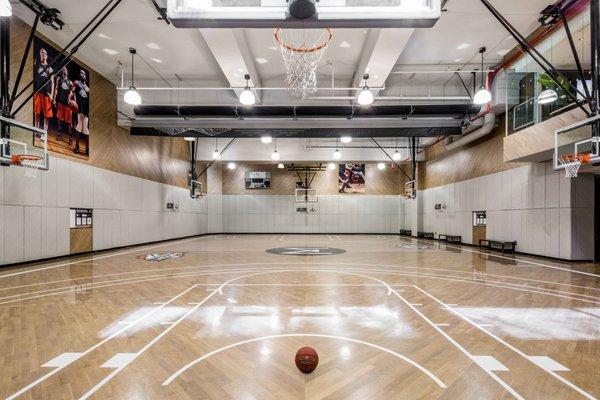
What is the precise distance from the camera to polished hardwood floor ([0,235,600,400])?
269cm

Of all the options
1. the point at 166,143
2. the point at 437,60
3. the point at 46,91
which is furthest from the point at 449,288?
the point at 166,143

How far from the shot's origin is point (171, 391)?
2.60 meters

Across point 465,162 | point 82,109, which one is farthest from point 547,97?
point 82,109

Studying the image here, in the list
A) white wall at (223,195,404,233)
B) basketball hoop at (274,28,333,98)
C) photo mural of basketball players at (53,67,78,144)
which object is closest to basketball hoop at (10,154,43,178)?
photo mural of basketball players at (53,67,78,144)

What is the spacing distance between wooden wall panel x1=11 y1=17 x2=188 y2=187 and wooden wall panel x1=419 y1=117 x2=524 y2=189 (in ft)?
48.4

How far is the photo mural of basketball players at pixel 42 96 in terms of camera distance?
8391 mm

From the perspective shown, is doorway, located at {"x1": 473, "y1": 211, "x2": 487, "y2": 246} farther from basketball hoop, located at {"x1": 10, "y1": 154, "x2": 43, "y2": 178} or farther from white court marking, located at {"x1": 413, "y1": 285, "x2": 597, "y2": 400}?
basketball hoop, located at {"x1": 10, "y1": 154, "x2": 43, "y2": 178}

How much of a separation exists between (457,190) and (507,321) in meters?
12.1

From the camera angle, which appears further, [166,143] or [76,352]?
[166,143]

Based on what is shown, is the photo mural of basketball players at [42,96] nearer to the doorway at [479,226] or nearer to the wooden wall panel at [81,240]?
the wooden wall panel at [81,240]

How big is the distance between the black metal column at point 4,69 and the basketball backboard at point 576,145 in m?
12.0

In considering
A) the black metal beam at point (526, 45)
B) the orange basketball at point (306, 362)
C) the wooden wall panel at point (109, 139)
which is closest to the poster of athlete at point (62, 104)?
the wooden wall panel at point (109, 139)

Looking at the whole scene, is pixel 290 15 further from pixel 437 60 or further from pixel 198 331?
pixel 437 60

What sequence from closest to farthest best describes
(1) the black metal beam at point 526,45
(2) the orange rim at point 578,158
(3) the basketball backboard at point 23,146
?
(1) the black metal beam at point 526,45 → (2) the orange rim at point 578,158 → (3) the basketball backboard at point 23,146
